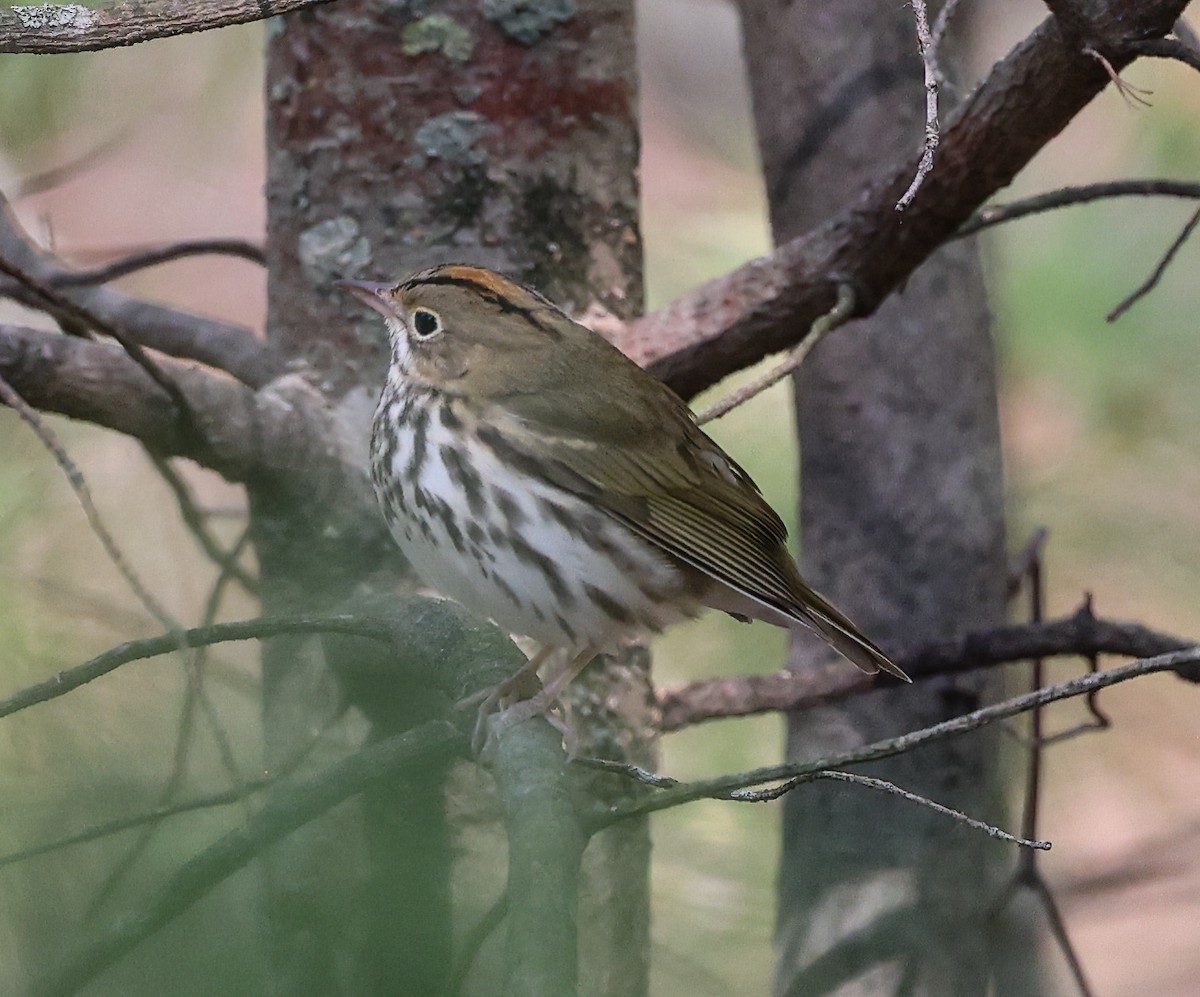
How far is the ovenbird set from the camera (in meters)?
1.61

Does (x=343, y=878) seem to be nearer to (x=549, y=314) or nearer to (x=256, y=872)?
(x=256, y=872)

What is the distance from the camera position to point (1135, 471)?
2.71 metres

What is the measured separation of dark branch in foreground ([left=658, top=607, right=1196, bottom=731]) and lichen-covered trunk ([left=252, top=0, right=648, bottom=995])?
0.19 metres

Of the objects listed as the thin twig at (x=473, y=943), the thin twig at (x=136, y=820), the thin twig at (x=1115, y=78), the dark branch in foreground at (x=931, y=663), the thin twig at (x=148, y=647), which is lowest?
the thin twig at (x=473, y=943)

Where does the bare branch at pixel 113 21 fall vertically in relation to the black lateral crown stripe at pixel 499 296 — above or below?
below

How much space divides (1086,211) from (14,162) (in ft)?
6.31

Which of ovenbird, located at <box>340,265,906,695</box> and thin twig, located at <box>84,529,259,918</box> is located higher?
ovenbird, located at <box>340,265,906,695</box>

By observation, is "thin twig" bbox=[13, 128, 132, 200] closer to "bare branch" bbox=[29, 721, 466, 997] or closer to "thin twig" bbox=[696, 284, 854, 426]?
"thin twig" bbox=[696, 284, 854, 426]

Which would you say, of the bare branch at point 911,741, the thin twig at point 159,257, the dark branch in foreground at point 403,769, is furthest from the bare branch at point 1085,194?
the thin twig at point 159,257

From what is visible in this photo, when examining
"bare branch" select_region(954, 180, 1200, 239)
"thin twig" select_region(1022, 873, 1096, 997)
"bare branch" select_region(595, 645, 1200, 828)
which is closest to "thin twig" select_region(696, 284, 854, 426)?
"bare branch" select_region(954, 180, 1200, 239)

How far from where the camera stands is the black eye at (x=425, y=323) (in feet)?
5.67

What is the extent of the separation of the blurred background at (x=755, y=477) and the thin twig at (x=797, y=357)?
37cm

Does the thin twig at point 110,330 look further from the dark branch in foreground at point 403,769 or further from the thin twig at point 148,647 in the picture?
the thin twig at point 148,647

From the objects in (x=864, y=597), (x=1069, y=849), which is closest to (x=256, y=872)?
(x=864, y=597)
